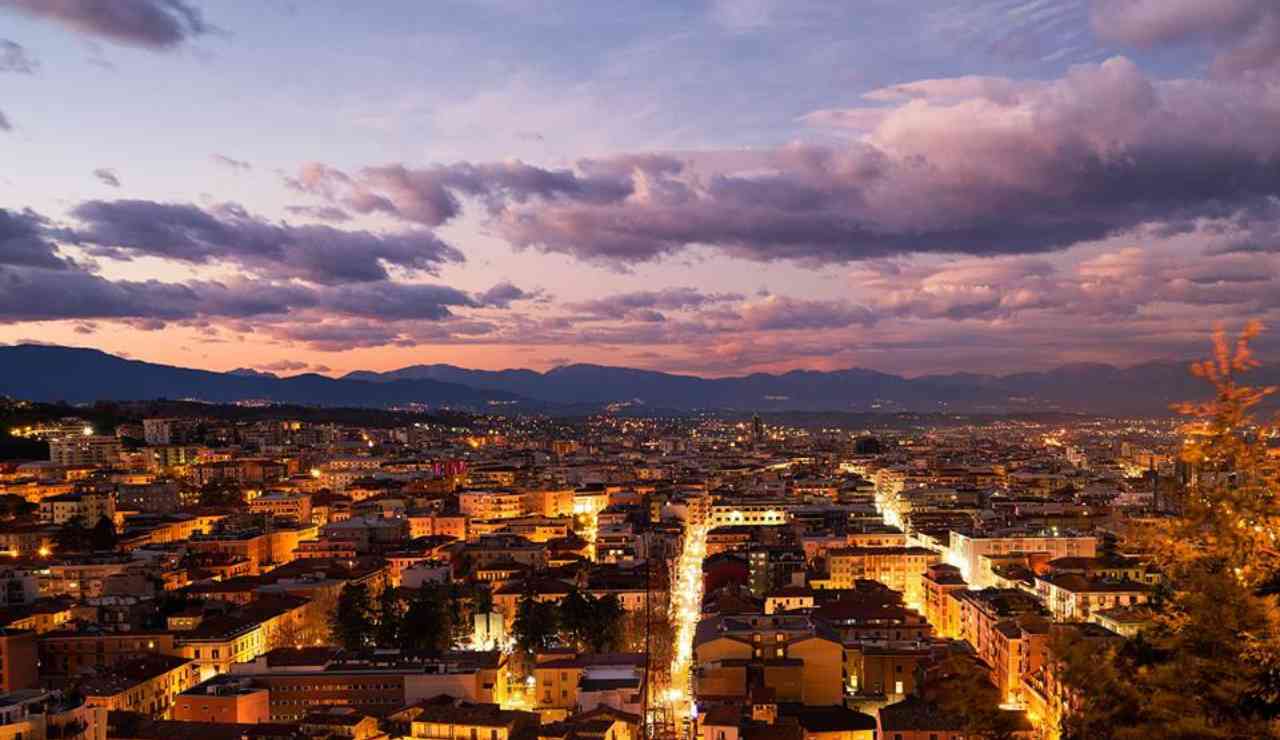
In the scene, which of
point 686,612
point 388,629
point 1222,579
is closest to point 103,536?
point 388,629

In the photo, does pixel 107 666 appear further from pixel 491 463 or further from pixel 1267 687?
pixel 491 463

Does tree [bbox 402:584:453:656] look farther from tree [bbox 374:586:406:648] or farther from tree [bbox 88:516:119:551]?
tree [bbox 88:516:119:551]

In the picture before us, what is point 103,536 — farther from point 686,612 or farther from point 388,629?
point 686,612

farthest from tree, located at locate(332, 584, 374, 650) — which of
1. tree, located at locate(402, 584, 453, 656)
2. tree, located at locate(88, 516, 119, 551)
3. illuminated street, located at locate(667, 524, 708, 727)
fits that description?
tree, located at locate(88, 516, 119, 551)

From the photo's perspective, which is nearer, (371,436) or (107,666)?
(107,666)

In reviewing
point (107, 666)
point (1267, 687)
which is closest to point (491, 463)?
point (107, 666)

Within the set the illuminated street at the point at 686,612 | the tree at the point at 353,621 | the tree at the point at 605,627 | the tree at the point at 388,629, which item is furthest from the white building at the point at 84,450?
the tree at the point at 605,627
